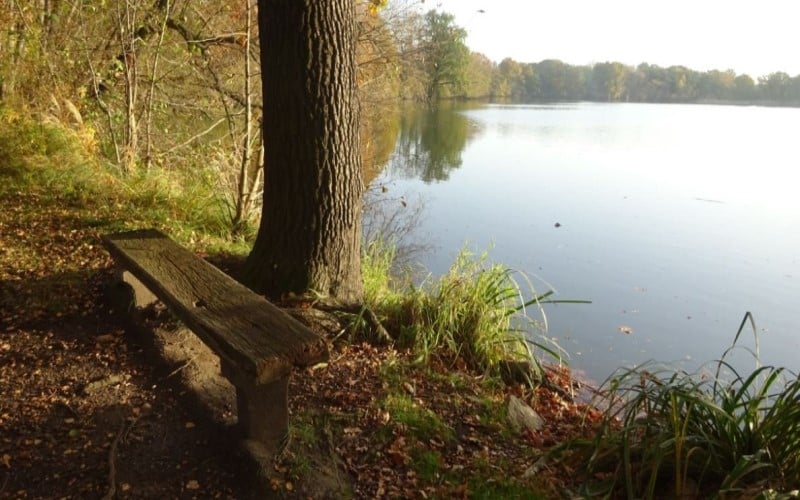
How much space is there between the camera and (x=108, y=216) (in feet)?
16.4

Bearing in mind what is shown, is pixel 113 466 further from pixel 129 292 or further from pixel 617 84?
pixel 617 84

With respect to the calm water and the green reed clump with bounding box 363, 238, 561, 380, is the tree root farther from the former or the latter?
the calm water

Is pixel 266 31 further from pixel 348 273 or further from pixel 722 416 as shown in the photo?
pixel 722 416

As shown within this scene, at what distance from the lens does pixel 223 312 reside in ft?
8.45

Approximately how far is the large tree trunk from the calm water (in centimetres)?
243

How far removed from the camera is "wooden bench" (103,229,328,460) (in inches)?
86.2

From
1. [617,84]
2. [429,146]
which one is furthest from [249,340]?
[617,84]

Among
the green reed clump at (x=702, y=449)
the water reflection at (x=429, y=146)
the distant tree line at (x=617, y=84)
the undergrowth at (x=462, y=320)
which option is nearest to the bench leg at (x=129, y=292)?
the undergrowth at (x=462, y=320)

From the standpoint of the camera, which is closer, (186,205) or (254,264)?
(254,264)

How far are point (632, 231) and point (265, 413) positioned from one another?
882 cm

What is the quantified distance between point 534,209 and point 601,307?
4.62 meters

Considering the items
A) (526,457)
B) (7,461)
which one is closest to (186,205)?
(7,461)

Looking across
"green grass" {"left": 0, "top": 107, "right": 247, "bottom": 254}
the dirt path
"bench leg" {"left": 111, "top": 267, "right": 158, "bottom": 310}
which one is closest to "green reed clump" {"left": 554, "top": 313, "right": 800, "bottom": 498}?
the dirt path

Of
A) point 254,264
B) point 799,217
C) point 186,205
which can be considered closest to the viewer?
point 254,264
